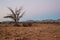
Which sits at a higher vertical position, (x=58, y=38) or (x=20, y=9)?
(x=20, y=9)

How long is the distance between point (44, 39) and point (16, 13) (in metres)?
7.09

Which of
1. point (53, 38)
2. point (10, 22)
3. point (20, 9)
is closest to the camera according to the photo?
point (53, 38)

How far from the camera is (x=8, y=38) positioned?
257 inches

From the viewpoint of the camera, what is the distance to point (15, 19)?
13.6m

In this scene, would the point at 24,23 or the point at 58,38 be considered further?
the point at 24,23

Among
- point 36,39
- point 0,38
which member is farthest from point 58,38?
point 0,38

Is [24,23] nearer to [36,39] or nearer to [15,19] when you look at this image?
[15,19]

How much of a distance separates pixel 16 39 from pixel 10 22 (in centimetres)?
904

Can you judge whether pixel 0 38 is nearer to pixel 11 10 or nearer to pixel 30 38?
pixel 30 38

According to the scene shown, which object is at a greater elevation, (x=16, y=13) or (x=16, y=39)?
(x=16, y=13)

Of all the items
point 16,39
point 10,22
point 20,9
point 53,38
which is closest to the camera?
point 16,39

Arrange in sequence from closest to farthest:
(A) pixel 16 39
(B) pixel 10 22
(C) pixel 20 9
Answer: (A) pixel 16 39 → (C) pixel 20 9 → (B) pixel 10 22

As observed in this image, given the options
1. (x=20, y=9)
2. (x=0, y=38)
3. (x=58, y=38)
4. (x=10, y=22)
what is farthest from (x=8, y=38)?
(x=10, y=22)

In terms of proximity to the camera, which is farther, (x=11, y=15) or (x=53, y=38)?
(x=11, y=15)
